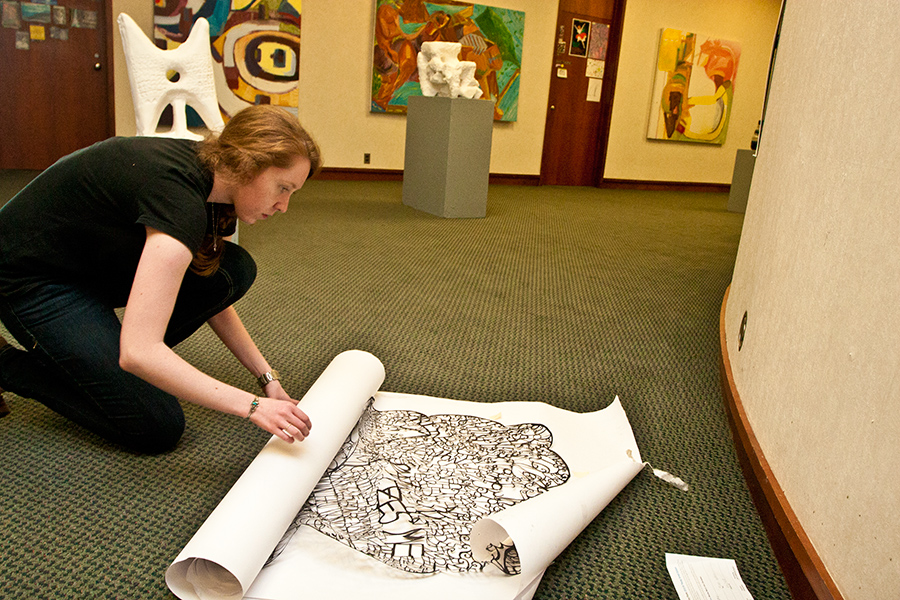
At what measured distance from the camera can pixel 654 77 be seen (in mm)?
7551

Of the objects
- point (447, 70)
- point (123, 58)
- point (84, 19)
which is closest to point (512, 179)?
point (447, 70)

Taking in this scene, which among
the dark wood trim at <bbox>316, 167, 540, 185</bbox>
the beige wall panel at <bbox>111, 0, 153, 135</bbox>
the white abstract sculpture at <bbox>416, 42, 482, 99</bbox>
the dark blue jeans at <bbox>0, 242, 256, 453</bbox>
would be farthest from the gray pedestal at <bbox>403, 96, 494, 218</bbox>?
the dark blue jeans at <bbox>0, 242, 256, 453</bbox>

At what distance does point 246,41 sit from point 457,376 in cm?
464

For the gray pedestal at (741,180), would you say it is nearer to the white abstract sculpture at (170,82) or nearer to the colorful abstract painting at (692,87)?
the colorful abstract painting at (692,87)

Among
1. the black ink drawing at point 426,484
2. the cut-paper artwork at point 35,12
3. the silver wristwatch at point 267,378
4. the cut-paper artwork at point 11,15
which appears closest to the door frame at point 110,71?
the cut-paper artwork at point 35,12

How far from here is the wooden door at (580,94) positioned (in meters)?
7.11

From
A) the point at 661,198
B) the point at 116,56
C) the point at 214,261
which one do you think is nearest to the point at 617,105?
the point at 661,198

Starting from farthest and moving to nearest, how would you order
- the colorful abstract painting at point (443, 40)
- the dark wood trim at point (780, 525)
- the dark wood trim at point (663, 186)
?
1. the dark wood trim at point (663, 186)
2. the colorful abstract painting at point (443, 40)
3. the dark wood trim at point (780, 525)

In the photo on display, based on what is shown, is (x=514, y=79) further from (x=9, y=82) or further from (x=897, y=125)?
(x=897, y=125)

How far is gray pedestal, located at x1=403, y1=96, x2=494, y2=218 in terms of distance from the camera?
4605 mm

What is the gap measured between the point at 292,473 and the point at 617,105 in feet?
23.5

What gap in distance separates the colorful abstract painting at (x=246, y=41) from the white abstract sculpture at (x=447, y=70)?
5.12 feet

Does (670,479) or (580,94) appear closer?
(670,479)

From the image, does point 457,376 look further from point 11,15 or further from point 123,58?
point 11,15
